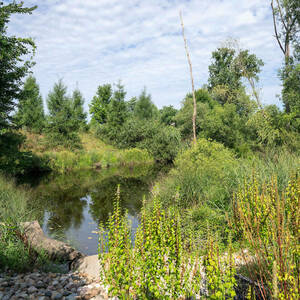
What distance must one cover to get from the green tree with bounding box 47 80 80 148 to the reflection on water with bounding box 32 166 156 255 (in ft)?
23.9

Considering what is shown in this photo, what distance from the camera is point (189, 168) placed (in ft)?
31.4

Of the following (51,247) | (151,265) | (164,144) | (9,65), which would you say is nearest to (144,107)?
(164,144)

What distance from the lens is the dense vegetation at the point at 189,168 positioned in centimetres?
290

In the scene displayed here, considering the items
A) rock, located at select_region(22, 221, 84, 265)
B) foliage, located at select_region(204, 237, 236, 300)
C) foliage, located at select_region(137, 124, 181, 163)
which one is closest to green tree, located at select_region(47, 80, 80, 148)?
foliage, located at select_region(137, 124, 181, 163)

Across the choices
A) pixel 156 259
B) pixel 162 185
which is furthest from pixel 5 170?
pixel 156 259

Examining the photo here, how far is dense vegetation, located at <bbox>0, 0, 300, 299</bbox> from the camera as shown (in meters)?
2.90

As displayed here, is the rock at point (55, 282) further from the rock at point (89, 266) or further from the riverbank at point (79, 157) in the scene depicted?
the riverbank at point (79, 157)

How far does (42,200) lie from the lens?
39.3ft

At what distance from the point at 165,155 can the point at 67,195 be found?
15101 mm

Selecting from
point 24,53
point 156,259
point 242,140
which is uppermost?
point 24,53

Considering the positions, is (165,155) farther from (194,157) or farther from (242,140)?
(194,157)

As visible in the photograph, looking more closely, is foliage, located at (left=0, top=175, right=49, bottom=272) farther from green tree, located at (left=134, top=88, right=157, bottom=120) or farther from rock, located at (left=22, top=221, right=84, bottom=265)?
green tree, located at (left=134, top=88, right=157, bottom=120)

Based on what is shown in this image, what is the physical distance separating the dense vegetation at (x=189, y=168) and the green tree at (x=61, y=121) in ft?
0.38

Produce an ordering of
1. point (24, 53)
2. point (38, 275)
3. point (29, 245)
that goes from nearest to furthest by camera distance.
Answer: point (38, 275) → point (29, 245) → point (24, 53)
